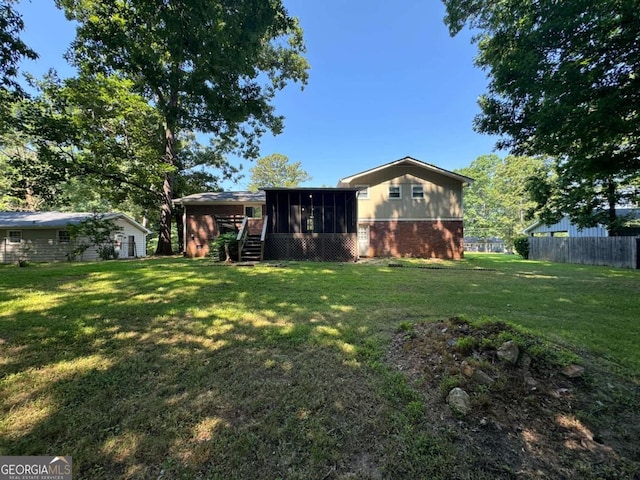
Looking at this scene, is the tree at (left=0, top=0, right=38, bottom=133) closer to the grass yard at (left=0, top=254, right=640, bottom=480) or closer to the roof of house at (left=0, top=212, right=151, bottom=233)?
the grass yard at (left=0, top=254, right=640, bottom=480)

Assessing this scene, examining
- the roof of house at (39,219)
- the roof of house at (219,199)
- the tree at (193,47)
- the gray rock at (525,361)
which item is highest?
the tree at (193,47)

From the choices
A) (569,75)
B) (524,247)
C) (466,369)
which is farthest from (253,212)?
(524,247)

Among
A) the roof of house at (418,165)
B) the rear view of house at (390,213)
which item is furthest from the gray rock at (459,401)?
the roof of house at (418,165)

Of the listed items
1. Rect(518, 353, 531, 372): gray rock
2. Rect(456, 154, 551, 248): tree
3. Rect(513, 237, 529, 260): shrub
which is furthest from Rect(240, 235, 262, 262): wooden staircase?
Rect(456, 154, 551, 248): tree

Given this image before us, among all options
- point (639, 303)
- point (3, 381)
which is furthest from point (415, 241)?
point (3, 381)

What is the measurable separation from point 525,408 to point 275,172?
135ft

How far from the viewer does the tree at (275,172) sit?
133 feet

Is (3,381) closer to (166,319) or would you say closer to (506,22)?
(166,319)

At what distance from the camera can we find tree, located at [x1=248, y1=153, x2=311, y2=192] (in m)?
40.5

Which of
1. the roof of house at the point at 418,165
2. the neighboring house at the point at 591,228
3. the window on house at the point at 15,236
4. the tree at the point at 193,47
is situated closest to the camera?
the tree at the point at 193,47

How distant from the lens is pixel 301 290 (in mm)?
6539

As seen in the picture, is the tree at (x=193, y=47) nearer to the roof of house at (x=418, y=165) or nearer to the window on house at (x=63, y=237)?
the roof of house at (x=418, y=165)

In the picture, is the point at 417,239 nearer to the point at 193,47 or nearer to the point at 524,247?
the point at 524,247

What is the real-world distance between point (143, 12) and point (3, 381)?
252 inches
